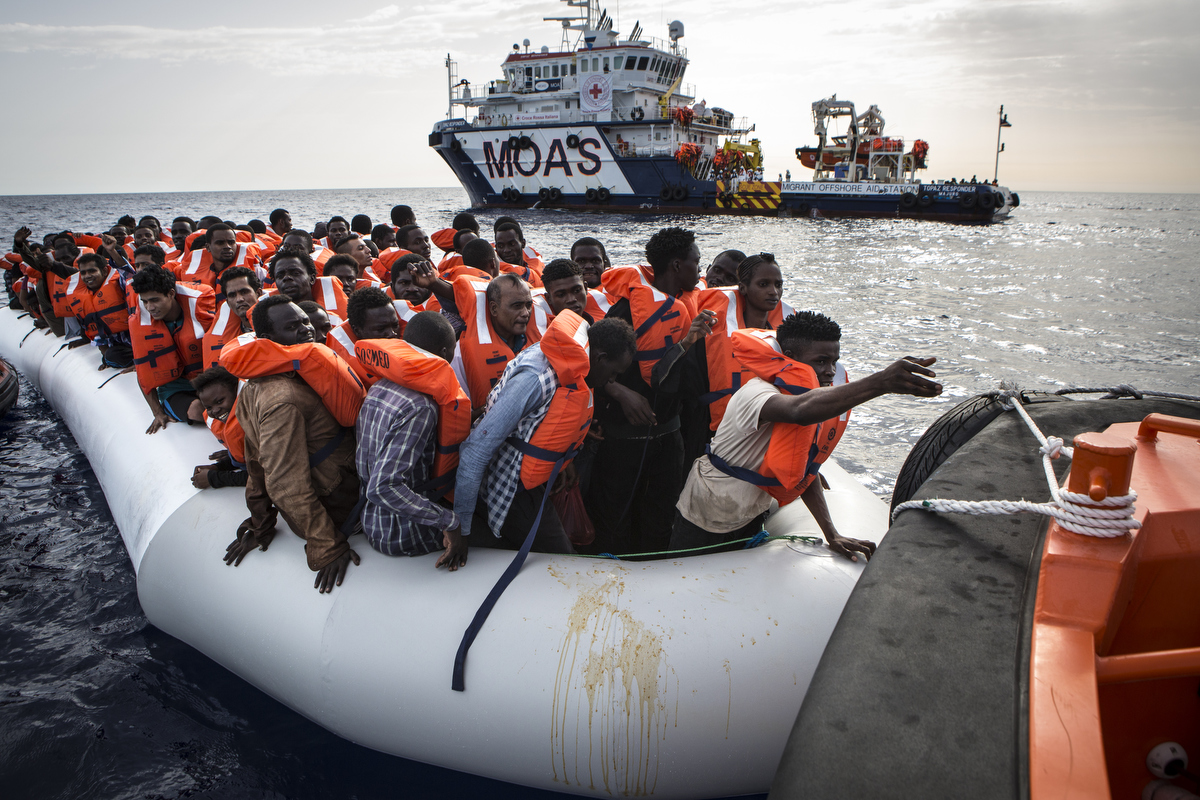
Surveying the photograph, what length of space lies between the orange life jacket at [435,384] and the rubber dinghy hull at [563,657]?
1.30 feet

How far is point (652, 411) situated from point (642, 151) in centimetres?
3375

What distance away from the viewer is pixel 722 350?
367 cm

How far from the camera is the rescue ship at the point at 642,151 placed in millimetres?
33031

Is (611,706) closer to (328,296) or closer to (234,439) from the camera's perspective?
(234,439)

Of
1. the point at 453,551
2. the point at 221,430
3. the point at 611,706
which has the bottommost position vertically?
the point at 611,706

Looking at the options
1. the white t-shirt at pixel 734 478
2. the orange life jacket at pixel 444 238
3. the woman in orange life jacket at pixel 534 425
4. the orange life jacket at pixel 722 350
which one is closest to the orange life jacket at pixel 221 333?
the woman in orange life jacket at pixel 534 425

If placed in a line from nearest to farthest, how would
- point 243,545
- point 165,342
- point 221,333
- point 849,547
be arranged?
point 849,547
point 243,545
point 221,333
point 165,342

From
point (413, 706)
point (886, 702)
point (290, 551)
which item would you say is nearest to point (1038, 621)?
point (886, 702)

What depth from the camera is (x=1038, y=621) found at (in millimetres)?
1426

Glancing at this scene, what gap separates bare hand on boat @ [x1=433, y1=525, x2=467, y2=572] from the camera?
2.70 m

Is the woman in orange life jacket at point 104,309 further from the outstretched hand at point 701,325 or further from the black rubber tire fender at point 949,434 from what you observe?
the black rubber tire fender at point 949,434

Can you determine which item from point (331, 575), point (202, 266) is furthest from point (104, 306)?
point (331, 575)

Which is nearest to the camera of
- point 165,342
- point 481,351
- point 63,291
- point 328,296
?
point 481,351

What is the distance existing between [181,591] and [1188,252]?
37.5m
